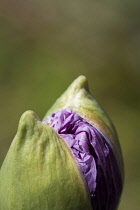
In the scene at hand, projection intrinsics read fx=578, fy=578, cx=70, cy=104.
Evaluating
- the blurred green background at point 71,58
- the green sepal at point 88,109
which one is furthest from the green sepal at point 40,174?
the blurred green background at point 71,58

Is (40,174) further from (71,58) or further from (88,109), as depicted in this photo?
(71,58)

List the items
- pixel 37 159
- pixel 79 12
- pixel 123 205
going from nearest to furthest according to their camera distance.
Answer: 1. pixel 37 159
2. pixel 123 205
3. pixel 79 12

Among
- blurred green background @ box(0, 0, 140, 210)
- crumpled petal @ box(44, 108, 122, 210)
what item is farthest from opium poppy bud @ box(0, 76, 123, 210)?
blurred green background @ box(0, 0, 140, 210)

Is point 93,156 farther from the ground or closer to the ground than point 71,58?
closer to the ground

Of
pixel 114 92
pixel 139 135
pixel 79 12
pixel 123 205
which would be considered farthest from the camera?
pixel 79 12

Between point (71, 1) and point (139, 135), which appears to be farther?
point (71, 1)

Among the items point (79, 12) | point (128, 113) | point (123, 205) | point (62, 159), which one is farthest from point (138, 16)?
point (62, 159)

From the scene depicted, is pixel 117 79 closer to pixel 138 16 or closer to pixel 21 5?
pixel 138 16

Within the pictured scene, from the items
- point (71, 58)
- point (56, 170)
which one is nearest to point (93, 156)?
point (56, 170)
